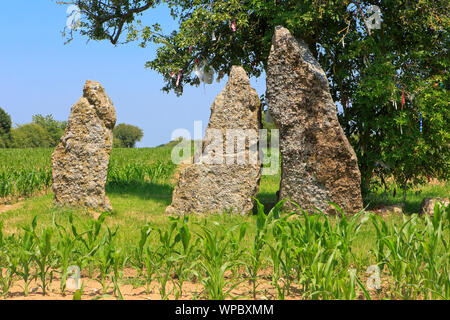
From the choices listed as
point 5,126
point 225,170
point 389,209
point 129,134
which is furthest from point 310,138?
point 129,134

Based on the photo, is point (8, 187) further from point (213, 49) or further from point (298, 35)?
point (298, 35)

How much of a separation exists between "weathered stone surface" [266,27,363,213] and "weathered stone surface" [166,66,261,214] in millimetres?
719

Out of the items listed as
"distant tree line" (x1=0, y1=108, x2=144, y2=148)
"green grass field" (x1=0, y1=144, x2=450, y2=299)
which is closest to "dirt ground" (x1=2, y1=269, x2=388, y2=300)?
"green grass field" (x1=0, y1=144, x2=450, y2=299)

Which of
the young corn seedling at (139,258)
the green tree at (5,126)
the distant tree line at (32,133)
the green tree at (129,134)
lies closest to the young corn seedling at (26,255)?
the young corn seedling at (139,258)

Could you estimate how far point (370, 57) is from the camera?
37.4ft

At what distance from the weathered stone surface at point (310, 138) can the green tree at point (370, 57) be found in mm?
1201

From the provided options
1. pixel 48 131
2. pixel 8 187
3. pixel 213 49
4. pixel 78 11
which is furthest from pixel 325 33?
pixel 48 131

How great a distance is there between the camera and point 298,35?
37.0ft

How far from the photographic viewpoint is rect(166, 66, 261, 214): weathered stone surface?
10.2 metres

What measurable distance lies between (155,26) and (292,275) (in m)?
10.0

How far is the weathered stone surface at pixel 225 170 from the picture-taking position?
1020cm

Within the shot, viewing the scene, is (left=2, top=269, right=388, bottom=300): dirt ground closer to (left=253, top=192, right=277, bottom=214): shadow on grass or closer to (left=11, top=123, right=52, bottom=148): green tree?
(left=253, top=192, right=277, bottom=214): shadow on grass

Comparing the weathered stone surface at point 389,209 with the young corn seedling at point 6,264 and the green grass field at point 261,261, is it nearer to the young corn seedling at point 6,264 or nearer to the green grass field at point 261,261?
the green grass field at point 261,261

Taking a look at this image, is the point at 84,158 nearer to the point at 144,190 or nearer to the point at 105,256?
the point at 144,190
